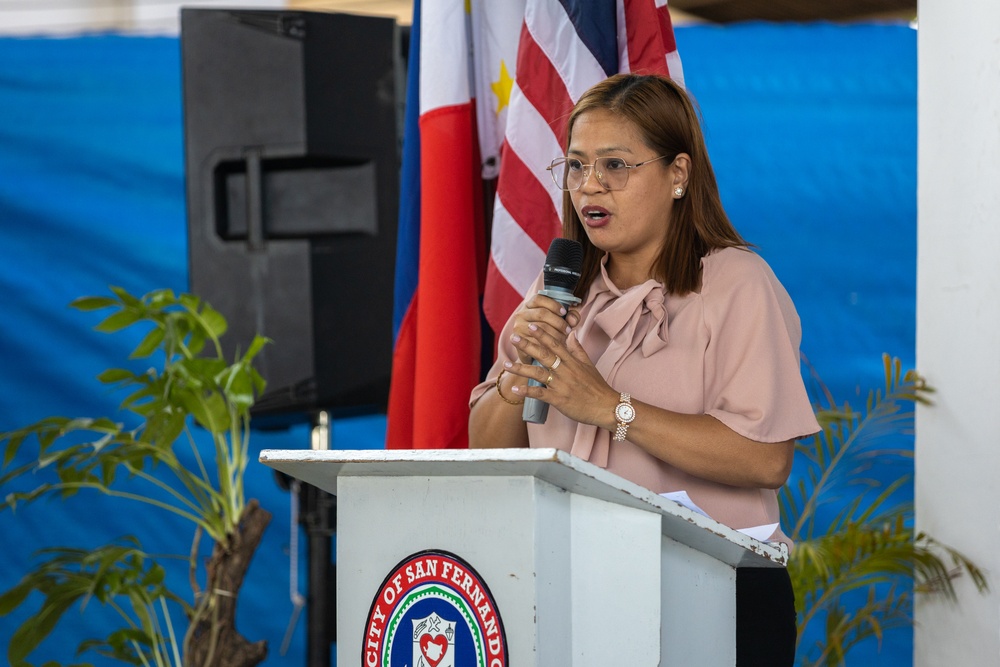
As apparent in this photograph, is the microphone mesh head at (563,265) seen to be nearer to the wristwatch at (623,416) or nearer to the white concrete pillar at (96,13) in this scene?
the wristwatch at (623,416)

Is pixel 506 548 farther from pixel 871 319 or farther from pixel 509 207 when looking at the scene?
pixel 871 319

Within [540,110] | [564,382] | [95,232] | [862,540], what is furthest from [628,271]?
[95,232]

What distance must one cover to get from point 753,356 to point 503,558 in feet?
1.90

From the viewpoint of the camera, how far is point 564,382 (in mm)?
1467

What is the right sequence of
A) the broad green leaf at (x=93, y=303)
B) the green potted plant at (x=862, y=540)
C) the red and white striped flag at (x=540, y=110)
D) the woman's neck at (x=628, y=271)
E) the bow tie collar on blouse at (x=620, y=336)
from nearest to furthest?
the bow tie collar on blouse at (x=620, y=336)
the woman's neck at (x=628, y=271)
the red and white striped flag at (x=540, y=110)
the green potted plant at (x=862, y=540)
the broad green leaf at (x=93, y=303)

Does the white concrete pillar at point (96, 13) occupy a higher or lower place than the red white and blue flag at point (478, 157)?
higher

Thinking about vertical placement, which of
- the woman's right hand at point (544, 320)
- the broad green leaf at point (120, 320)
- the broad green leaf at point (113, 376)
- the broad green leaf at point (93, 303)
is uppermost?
the woman's right hand at point (544, 320)

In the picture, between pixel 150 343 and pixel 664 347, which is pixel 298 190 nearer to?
pixel 150 343

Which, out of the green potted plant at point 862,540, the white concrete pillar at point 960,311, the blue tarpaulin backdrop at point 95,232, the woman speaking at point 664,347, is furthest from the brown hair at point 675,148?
Result: the blue tarpaulin backdrop at point 95,232

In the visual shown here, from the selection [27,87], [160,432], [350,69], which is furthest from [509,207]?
[27,87]

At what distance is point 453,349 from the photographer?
236 cm

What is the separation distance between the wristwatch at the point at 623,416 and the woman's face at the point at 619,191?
0.31 m

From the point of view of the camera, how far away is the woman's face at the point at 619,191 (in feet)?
5.51

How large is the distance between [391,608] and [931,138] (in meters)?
1.83
